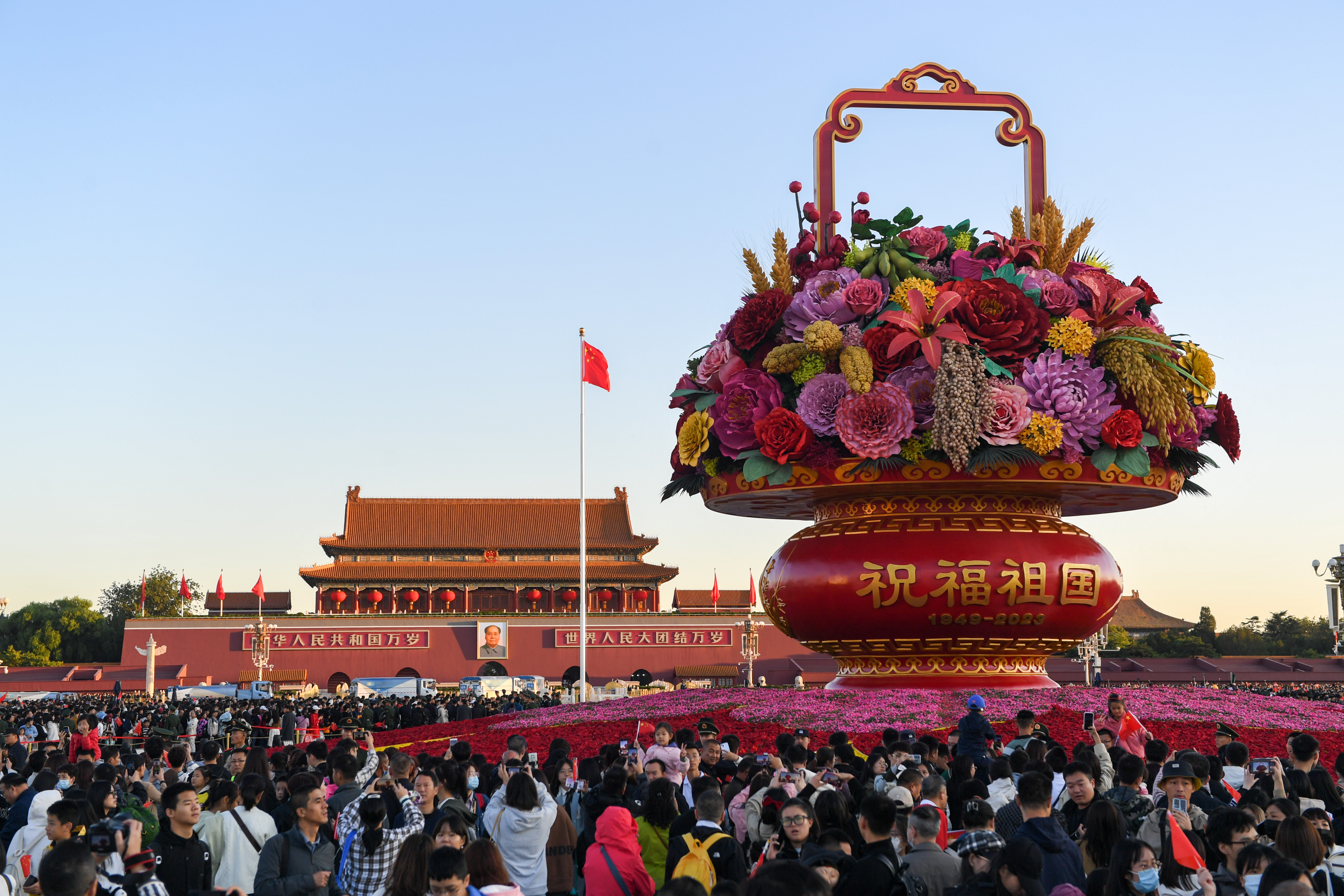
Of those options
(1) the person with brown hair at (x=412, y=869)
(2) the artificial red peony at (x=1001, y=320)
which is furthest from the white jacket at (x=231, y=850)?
(2) the artificial red peony at (x=1001, y=320)

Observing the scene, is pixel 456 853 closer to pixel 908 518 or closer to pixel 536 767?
pixel 536 767

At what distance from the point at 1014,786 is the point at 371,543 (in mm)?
58052

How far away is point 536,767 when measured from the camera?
864cm

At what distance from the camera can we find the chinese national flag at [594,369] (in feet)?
98.4

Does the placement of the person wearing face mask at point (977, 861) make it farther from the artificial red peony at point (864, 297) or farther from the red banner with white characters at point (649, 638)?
the red banner with white characters at point (649, 638)

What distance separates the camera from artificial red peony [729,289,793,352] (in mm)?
15281

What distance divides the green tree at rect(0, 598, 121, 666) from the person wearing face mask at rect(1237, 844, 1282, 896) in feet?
229

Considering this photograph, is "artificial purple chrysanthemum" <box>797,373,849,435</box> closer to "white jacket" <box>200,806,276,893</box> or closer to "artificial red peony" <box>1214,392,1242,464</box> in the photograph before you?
"artificial red peony" <box>1214,392,1242,464</box>

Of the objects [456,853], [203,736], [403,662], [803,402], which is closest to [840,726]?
[803,402]

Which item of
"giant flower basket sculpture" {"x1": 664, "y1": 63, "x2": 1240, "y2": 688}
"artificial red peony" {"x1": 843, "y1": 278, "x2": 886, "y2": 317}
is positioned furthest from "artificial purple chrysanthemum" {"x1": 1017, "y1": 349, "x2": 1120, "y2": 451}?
"artificial red peony" {"x1": 843, "y1": 278, "x2": 886, "y2": 317}

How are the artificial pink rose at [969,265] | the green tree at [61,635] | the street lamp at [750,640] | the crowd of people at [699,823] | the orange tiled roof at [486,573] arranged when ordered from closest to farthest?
1. the crowd of people at [699,823]
2. the artificial pink rose at [969,265]
3. the street lamp at [750,640]
4. the orange tiled roof at [486,573]
5. the green tree at [61,635]

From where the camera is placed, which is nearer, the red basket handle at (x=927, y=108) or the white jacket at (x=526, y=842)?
the white jacket at (x=526, y=842)

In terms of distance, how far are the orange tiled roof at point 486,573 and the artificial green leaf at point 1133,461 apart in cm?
4778

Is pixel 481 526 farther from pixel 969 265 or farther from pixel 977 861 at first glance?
pixel 977 861
